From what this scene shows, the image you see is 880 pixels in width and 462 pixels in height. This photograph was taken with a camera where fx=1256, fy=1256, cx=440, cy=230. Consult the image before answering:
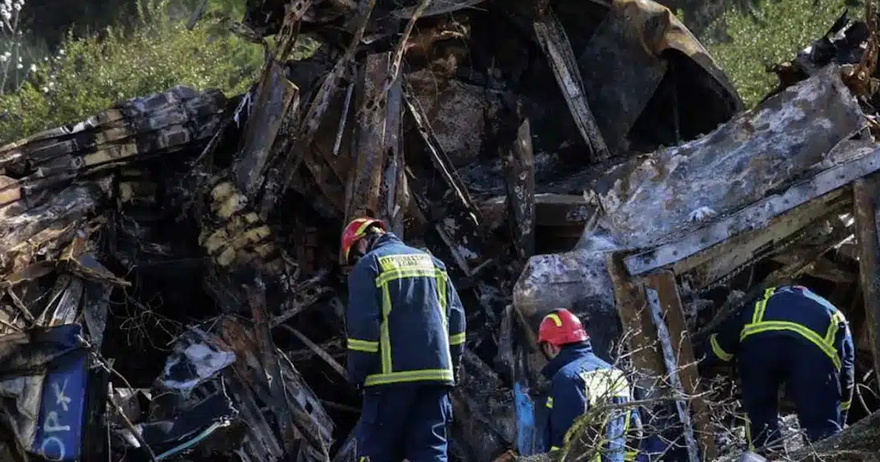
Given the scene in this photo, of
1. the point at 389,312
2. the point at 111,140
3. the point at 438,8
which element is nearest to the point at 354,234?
the point at 389,312

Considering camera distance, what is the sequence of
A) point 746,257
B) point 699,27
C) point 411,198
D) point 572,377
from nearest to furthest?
1. point 572,377
2. point 746,257
3. point 411,198
4. point 699,27

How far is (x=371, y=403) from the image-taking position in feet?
17.1

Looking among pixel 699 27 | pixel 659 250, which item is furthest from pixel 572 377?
pixel 699 27

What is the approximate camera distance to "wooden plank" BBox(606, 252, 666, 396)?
509 cm

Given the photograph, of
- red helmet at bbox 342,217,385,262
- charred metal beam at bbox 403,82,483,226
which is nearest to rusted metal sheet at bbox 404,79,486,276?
charred metal beam at bbox 403,82,483,226

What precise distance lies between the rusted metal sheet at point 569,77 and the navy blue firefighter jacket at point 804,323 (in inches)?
125

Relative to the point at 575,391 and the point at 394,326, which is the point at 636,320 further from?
the point at 394,326

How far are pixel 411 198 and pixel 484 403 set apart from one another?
1378 mm

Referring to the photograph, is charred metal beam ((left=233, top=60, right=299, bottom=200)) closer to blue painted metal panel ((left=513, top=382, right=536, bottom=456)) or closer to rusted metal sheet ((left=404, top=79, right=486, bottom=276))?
rusted metal sheet ((left=404, top=79, right=486, bottom=276))

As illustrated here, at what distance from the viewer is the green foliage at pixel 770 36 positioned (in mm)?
13397

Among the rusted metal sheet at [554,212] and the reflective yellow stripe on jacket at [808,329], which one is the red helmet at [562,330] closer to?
the reflective yellow stripe on jacket at [808,329]

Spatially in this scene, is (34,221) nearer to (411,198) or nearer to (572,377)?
(411,198)

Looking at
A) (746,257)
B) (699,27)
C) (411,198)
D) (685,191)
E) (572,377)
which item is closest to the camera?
(572,377)

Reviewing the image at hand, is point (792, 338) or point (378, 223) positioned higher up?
point (378, 223)
